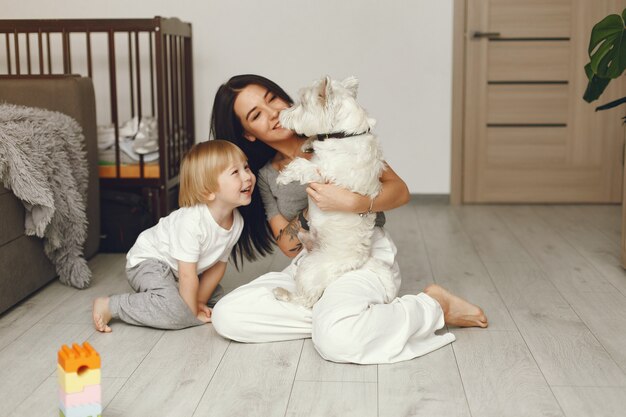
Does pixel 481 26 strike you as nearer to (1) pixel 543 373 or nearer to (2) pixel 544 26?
(2) pixel 544 26

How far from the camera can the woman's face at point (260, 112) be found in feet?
7.68

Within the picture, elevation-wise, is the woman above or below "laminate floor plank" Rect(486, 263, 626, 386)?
above

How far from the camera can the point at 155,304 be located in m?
2.32

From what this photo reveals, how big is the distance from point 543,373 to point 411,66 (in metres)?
2.79

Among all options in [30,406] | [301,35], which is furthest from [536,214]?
[30,406]

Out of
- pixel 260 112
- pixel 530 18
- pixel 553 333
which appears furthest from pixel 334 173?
pixel 530 18

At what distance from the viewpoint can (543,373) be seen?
196 cm

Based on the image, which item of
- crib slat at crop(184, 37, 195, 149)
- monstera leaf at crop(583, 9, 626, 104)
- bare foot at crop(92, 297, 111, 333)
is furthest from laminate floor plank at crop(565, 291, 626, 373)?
crib slat at crop(184, 37, 195, 149)

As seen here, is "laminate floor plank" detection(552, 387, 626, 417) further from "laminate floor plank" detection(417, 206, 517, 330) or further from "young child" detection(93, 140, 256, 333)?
"young child" detection(93, 140, 256, 333)

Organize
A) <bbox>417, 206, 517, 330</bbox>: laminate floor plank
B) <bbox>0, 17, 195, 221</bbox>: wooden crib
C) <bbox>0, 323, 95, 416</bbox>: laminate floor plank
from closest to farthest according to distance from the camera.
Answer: <bbox>0, 323, 95, 416</bbox>: laminate floor plank → <bbox>417, 206, 517, 330</bbox>: laminate floor plank → <bbox>0, 17, 195, 221</bbox>: wooden crib

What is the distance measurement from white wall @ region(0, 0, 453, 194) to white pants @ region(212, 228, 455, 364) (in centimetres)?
229

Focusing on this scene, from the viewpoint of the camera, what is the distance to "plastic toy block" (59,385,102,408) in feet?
5.03

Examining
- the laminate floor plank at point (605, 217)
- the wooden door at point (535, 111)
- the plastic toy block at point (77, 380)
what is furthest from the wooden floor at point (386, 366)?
the wooden door at point (535, 111)

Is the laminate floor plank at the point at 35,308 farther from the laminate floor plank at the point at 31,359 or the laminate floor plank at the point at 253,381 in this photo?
the laminate floor plank at the point at 253,381
